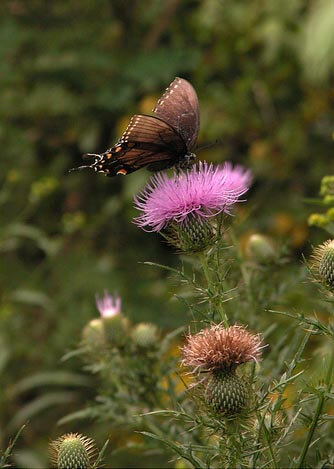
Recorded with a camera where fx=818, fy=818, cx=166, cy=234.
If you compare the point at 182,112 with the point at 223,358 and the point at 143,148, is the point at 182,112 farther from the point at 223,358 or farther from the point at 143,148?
the point at 223,358

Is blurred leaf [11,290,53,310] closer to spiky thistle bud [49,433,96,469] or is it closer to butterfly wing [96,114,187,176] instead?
butterfly wing [96,114,187,176]

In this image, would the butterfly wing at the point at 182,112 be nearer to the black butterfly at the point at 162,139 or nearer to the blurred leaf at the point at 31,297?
the black butterfly at the point at 162,139

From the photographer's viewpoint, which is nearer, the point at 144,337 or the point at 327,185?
the point at 327,185

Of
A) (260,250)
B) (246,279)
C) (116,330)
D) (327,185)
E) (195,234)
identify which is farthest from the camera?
(260,250)

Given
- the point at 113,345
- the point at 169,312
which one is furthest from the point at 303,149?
the point at 113,345

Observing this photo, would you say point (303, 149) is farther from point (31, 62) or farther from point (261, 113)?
point (31, 62)

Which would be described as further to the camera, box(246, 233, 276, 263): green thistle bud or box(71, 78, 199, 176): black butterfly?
box(246, 233, 276, 263): green thistle bud

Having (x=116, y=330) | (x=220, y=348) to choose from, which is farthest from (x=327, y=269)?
(x=116, y=330)

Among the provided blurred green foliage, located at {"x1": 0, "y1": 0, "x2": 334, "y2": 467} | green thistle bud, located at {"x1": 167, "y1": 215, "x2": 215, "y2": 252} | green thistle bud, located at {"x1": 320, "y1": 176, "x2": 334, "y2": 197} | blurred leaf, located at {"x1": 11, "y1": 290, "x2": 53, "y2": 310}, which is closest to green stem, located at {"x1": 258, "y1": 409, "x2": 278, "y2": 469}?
green thistle bud, located at {"x1": 167, "y1": 215, "x2": 215, "y2": 252}
